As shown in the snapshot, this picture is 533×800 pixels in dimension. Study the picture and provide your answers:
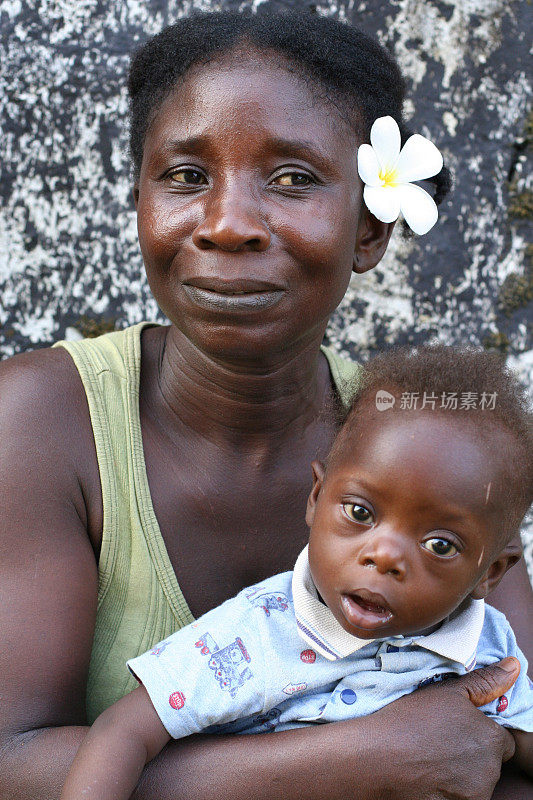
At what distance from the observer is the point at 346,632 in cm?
157

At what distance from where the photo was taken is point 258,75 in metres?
1.72

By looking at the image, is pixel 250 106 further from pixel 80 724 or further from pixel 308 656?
pixel 80 724

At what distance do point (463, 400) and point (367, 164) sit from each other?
58cm

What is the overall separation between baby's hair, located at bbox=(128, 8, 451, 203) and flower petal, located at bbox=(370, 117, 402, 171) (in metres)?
0.03

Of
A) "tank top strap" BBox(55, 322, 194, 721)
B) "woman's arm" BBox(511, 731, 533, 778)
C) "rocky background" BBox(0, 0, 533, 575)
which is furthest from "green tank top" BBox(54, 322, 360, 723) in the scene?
"rocky background" BBox(0, 0, 533, 575)

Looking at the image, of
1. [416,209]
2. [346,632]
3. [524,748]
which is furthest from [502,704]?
[416,209]

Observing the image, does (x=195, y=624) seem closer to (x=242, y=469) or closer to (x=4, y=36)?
(x=242, y=469)

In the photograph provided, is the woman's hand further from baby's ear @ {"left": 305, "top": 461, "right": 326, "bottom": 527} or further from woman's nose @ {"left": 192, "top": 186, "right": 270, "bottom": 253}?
woman's nose @ {"left": 192, "top": 186, "right": 270, "bottom": 253}

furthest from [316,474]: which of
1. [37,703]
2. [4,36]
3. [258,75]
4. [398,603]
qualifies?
[4,36]

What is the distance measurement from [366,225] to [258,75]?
41 centimetres

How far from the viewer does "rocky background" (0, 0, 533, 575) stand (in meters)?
2.64

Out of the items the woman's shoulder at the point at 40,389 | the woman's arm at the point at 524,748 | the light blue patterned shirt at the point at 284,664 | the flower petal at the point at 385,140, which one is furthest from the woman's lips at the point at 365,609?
the flower petal at the point at 385,140

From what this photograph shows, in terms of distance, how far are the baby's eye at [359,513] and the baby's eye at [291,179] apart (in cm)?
62

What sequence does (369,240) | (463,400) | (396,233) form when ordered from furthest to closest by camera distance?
(396,233) → (369,240) → (463,400)
